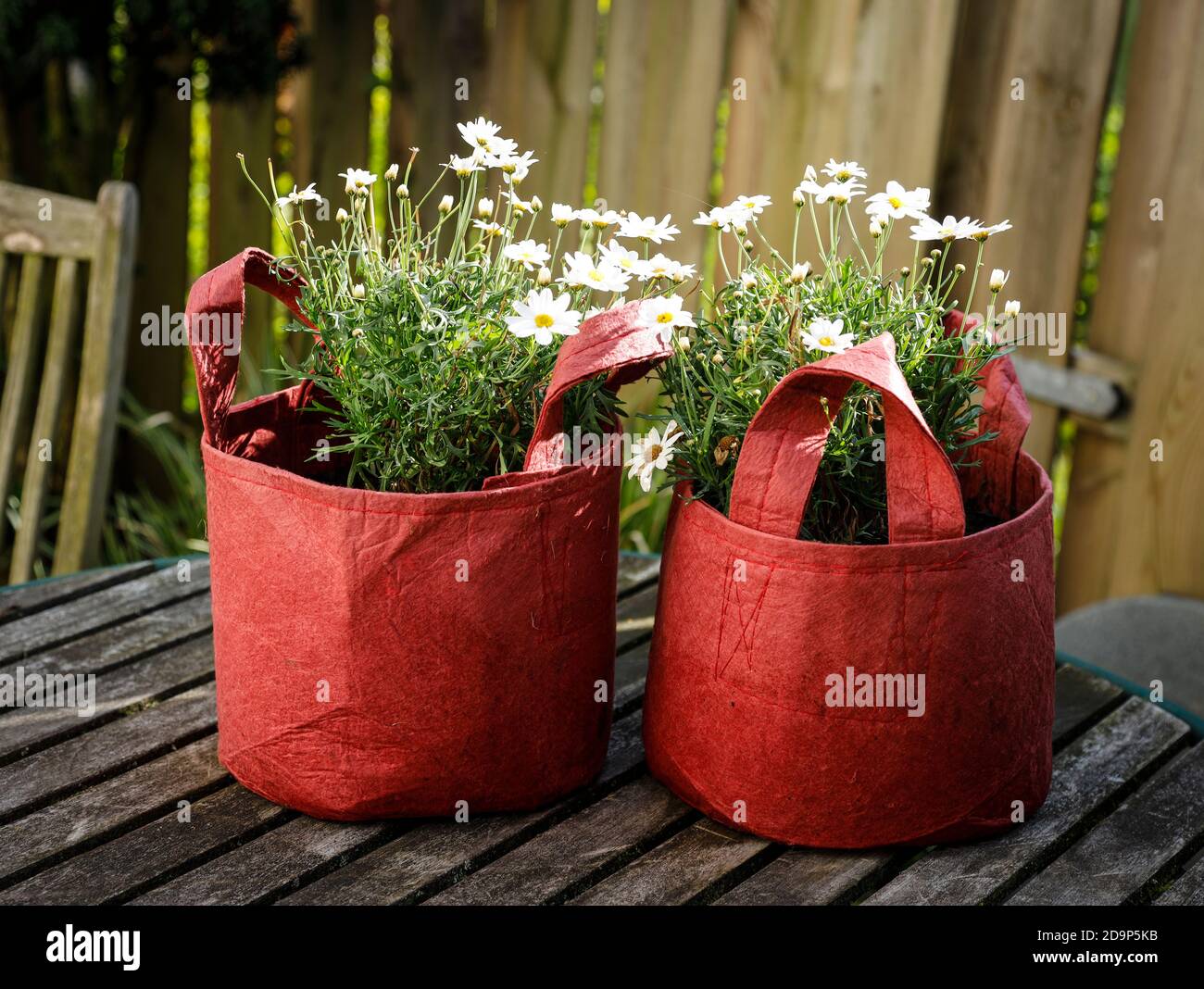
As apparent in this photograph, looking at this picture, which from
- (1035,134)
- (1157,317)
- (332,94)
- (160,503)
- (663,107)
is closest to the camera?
(1157,317)

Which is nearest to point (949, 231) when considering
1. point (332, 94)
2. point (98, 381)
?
point (98, 381)

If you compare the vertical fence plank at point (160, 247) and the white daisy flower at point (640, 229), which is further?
the vertical fence plank at point (160, 247)

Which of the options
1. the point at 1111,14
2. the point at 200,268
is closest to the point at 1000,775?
the point at 1111,14

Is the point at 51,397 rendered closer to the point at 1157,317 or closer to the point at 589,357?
the point at 589,357

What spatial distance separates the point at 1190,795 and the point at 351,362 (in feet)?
2.84

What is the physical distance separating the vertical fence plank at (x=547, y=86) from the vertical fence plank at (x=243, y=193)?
0.49m

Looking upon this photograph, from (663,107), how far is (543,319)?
5.79 feet

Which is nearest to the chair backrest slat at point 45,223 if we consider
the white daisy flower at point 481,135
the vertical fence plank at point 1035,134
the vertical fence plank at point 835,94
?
the white daisy flower at point 481,135

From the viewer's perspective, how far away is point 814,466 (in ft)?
3.42

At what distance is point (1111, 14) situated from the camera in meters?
2.20

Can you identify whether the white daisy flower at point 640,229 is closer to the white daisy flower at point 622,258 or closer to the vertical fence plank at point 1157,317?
the white daisy flower at point 622,258

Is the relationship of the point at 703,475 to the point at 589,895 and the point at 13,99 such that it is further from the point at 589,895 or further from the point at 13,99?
the point at 13,99

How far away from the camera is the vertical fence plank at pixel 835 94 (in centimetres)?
236

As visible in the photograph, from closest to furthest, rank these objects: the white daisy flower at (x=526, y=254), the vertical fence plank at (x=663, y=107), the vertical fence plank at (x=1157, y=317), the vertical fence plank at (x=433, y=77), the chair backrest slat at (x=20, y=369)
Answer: the white daisy flower at (x=526, y=254)
the chair backrest slat at (x=20, y=369)
the vertical fence plank at (x=1157, y=317)
the vertical fence plank at (x=663, y=107)
the vertical fence plank at (x=433, y=77)
